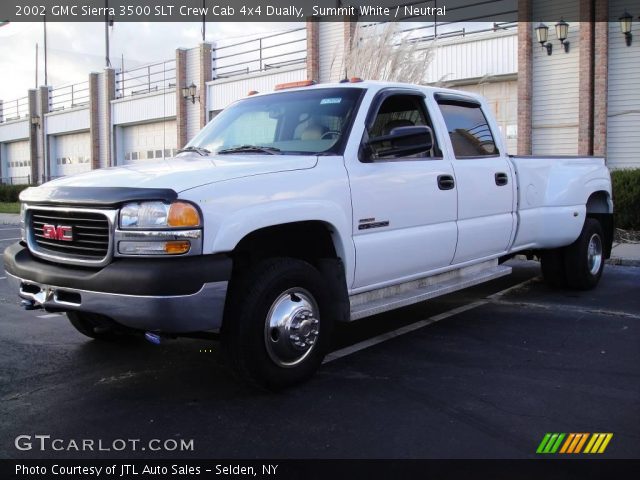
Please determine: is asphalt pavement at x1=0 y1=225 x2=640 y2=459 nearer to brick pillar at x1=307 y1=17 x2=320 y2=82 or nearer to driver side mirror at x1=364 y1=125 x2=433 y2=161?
driver side mirror at x1=364 y1=125 x2=433 y2=161

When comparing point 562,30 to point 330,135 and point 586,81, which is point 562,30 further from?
point 330,135

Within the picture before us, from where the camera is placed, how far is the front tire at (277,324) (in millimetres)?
3922

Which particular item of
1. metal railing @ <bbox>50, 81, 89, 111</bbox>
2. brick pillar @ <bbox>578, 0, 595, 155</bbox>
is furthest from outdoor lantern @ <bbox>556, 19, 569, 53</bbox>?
metal railing @ <bbox>50, 81, 89, 111</bbox>

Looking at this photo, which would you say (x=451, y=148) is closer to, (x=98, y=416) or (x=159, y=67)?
(x=98, y=416)

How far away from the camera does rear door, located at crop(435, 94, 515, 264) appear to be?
18.5ft

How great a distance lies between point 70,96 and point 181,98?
1392 cm

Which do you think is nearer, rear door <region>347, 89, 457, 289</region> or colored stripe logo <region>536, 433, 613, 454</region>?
colored stripe logo <region>536, 433, 613, 454</region>

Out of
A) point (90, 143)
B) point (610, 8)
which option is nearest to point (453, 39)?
point (610, 8)

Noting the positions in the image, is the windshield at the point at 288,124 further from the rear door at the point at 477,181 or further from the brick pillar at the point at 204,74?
the brick pillar at the point at 204,74

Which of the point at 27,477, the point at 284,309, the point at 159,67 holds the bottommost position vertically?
the point at 27,477

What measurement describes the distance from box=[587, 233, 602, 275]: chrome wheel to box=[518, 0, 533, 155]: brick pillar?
1194 centimetres

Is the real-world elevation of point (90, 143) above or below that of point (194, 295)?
above

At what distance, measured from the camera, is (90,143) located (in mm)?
36656

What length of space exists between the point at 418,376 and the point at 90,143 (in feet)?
116
